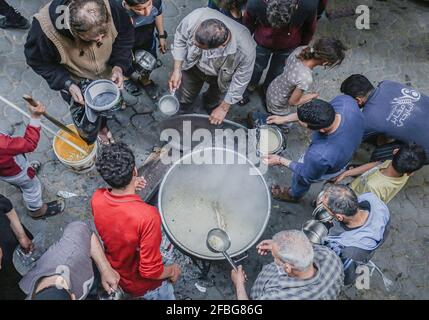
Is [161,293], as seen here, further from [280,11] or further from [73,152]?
[280,11]

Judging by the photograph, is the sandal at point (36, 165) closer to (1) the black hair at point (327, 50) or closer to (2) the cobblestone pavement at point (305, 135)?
(2) the cobblestone pavement at point (305, 135)

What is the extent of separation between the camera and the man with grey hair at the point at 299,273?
2.84 m

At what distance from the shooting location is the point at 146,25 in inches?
168

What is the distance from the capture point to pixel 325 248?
10.5 feet

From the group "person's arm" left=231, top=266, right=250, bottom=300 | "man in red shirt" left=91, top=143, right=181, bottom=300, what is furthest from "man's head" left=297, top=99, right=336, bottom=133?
"man in red shirt" left=91, top=143, right=181, bottom=300

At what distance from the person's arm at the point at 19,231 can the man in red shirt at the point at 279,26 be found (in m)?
2.66

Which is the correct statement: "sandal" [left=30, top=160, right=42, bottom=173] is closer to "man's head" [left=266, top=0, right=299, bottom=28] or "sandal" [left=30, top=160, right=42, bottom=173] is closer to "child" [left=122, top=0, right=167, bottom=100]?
"child" [left=122, top=0, right=167, bottom=100]

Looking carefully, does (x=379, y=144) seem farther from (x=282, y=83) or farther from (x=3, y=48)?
(x=3, y=48)

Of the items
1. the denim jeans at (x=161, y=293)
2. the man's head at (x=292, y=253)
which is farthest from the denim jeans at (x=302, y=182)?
the denim jeans at (x=161, y=293)

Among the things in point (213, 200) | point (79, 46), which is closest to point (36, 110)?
point (79, 46)

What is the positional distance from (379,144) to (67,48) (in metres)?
3.16

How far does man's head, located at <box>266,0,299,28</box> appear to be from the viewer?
144 inches
